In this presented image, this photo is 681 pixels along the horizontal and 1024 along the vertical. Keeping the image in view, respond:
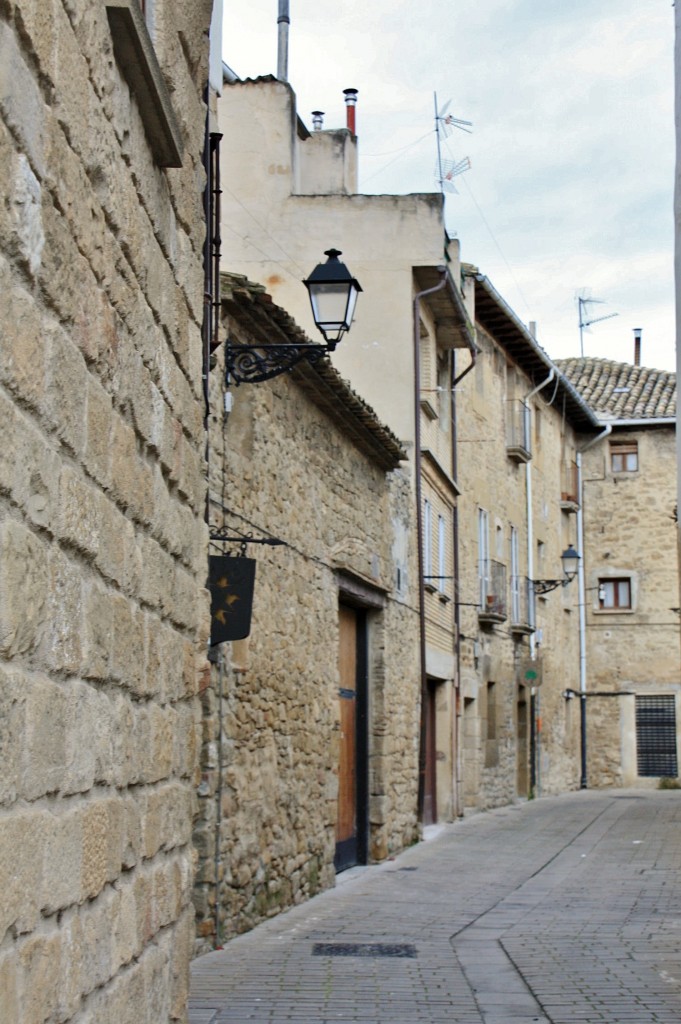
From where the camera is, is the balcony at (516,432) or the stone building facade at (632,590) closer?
the balcony at (516,432)

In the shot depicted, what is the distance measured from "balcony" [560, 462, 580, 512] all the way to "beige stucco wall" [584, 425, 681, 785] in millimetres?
742

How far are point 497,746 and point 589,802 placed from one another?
2954 mm

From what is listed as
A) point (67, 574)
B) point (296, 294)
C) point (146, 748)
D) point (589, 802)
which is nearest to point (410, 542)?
point (296, 294)

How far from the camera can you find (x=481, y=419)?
2362 centimetres

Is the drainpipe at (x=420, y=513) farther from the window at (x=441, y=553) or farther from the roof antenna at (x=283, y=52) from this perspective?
the roof antenna at (x=283, y=52)

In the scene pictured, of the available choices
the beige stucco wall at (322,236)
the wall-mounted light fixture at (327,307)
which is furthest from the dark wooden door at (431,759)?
the wall-mounted light fixture at (327,307)

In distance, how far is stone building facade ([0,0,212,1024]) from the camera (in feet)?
8.86

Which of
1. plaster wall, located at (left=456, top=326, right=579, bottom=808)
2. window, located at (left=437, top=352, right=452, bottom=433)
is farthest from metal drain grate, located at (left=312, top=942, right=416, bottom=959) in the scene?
plaster wall, located at (left=456, top=326, right=579, bottom=808)

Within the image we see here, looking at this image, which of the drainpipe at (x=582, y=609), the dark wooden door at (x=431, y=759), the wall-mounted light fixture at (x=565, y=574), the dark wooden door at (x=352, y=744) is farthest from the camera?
the drainpipe at (x=582, y=609)

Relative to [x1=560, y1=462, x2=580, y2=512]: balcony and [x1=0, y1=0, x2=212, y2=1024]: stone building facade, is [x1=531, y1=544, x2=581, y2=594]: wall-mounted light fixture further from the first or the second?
[x1=0, y1=0, x2=212, y2=1024]: stone building facade

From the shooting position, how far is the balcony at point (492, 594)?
2286 centimetres

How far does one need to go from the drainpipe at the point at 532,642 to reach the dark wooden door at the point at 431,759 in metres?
7.24

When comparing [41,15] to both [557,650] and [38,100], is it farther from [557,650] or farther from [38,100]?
[557,650]

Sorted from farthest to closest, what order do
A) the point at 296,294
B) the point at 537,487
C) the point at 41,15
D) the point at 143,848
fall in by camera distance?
the point at 537,487 < the point at 296,294 < the point at 143,848 < the point at 41,15
